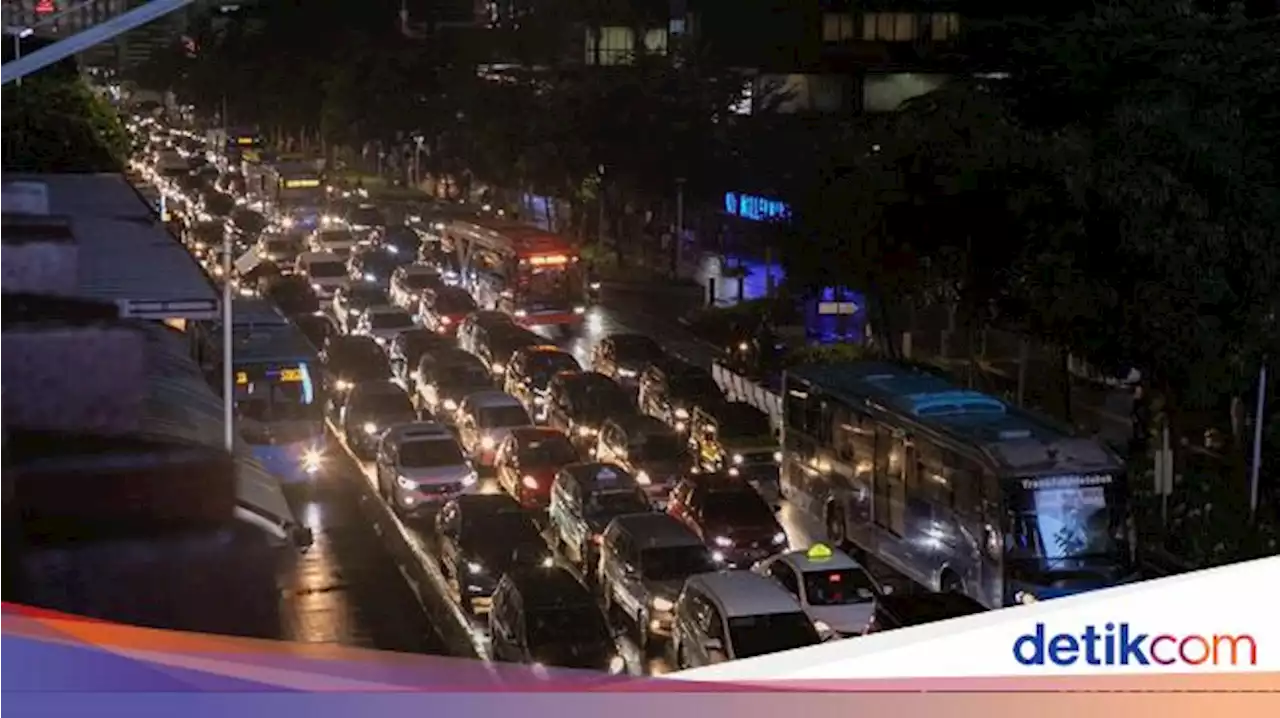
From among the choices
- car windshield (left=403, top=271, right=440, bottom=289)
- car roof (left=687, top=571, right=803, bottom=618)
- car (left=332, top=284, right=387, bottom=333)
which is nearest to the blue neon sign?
car windshield (left=403, top=271, right=440, bottom=289)

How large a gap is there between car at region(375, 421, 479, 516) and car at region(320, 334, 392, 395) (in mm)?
4550

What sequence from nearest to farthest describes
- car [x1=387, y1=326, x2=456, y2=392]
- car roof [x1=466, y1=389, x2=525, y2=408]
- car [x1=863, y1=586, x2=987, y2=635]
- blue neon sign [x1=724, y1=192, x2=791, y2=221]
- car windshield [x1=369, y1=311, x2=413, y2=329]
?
1. car [x1=863, y1=586, x2=987, y2=635]
2. car roof [x1=466, y1=389, x2=525, y2=408]
3. car [x1=387, y1=326, x2=456, y2=392]
4. car windshield [x1=369, y1=311, x2=413, y2=329]
5. blue neon sign [x1=724, y1=192, x2=791, y2=221]

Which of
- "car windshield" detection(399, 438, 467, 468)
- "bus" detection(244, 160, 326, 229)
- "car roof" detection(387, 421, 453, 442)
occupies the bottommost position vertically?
"car windshield" detection(399, 438, 467, 468)

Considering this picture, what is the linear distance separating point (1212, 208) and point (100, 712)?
15271 mm

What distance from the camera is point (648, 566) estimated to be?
14.6 metres

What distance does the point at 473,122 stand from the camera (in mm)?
48438

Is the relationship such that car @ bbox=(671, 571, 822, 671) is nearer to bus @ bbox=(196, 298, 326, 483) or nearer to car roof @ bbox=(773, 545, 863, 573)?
car roof @ bbox=(773, 545, 863, 573)

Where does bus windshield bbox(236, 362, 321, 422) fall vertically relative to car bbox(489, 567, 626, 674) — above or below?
→ above

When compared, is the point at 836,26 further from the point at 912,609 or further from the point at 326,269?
the point at 912,609

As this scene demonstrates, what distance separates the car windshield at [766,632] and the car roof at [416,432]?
24.9 ft

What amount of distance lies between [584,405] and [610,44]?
3167 centimetres

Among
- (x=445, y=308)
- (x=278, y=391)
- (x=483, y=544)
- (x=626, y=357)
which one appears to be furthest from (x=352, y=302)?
(x=483, y=544)

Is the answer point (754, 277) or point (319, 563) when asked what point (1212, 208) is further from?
point (754, 277)

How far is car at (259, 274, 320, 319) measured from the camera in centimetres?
3147
